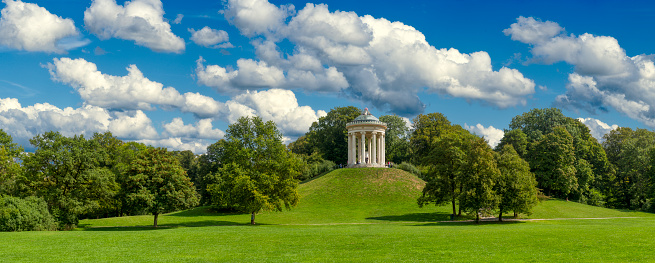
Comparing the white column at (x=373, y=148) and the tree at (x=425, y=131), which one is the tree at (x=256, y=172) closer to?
the white column at (x=373, y=148)

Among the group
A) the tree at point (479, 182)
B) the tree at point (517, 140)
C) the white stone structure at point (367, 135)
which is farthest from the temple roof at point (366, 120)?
the tree at point (479, 182)

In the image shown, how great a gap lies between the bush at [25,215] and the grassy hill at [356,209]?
7.06 metres

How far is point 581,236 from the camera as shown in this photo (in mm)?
26203

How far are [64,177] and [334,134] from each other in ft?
194

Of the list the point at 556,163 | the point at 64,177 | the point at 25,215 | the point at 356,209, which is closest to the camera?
the point at 25,215

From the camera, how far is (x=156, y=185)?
4538 centimetres

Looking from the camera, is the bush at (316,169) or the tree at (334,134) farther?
the tree at (334,134)

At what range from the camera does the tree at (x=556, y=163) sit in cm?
6825

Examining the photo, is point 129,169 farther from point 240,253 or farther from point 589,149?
point 589,149

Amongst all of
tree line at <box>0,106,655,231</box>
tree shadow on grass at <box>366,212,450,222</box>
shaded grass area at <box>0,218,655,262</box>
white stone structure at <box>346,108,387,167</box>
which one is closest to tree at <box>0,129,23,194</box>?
tree line at <box>0,106,655,231</box>

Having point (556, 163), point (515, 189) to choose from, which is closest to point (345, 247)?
point (515, 189)

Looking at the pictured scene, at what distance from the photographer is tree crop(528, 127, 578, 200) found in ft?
224

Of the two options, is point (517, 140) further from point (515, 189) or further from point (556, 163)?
point (515, 189)

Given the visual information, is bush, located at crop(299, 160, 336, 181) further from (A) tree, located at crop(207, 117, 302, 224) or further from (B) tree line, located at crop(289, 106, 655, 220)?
(A) tree, located at crop(207, 117, 302, 224)
